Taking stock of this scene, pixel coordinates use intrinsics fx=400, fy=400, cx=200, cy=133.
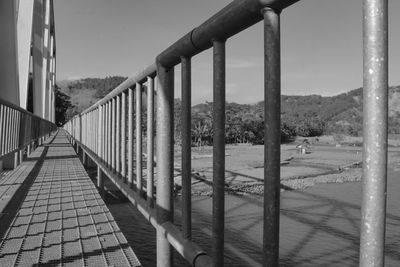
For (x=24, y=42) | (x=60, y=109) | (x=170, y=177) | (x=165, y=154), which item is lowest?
(x=170, y=177)

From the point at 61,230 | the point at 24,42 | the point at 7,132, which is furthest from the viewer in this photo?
the point at 24,42

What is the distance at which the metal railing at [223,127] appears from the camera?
601 millimetres

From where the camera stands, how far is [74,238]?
7.62ft

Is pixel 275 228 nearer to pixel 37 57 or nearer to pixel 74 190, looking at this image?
pixel 74 190

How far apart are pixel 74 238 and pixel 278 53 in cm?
188

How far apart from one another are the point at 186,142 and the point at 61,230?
1.41m

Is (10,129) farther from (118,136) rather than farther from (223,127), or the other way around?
(223,127)

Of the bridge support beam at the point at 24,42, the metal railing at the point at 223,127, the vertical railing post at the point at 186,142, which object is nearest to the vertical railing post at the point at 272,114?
the metal railing at the point at 223,127

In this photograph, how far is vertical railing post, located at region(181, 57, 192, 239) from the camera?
1.46 metres

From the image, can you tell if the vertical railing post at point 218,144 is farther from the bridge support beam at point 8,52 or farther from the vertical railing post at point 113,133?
the bridge support beam at point 8,52

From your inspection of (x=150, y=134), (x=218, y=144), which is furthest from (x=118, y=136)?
(x=218, y=144)

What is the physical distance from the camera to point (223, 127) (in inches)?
46.3

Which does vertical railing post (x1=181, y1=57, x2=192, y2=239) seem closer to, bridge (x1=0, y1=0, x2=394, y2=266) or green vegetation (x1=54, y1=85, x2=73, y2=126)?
bridge (x1=0, y1=0, x2=394, y2=266)

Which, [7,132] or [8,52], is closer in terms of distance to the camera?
[7,132]
